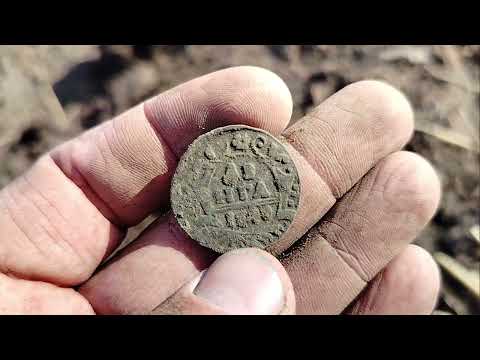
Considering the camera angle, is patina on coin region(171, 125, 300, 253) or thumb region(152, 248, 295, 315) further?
patina on coin region(171, 125, 300, 253)

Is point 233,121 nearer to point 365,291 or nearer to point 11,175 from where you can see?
point 365,291

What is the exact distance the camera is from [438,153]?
12.1 feet

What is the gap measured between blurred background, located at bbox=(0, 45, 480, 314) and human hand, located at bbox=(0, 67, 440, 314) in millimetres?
618

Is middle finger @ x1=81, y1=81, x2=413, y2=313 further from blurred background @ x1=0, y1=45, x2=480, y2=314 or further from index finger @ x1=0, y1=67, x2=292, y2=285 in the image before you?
blurred background @ x1=0, y1=45, x2=480, y2=314

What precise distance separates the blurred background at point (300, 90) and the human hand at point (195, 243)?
2.03 feet

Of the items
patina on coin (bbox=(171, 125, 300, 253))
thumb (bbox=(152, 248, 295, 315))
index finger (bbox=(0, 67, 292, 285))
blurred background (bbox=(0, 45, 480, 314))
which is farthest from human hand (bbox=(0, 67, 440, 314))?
blurred background (bbox=(0, 45, 480, 314))

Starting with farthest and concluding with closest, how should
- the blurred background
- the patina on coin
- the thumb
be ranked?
1. the blurred background
2. the patina on coin
3. the thumb

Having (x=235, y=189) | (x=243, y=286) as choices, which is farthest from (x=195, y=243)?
(x=243, y=286)

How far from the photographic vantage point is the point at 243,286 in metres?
2.47

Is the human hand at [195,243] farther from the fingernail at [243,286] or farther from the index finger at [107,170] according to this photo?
the fingernail at [243,286]

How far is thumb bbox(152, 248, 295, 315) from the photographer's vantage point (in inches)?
93.3

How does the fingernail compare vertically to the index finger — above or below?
below

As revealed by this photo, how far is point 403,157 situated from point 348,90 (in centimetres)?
53

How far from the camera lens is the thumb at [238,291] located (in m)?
2.37
